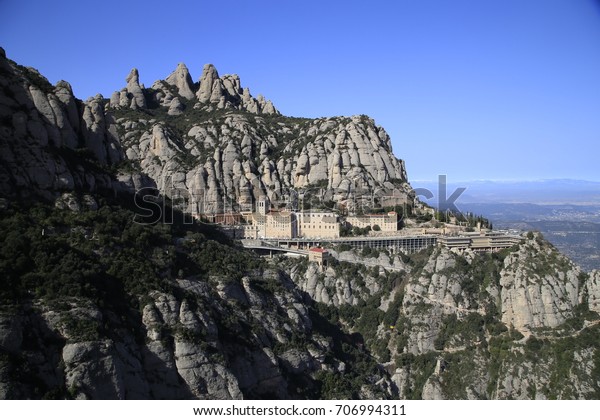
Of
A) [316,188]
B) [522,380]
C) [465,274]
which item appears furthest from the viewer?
[316,188]

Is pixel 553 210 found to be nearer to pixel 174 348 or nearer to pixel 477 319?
pixel 477 319

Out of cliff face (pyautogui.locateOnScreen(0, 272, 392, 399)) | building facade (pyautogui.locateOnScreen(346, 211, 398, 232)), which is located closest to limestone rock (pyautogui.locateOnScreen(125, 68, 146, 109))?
building facade (pyautogui.locateOnScreen(346, 211, 398, 232))

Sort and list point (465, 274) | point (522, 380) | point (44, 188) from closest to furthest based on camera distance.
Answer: point (44, 188) < point (522, 380) < point (465, 274)

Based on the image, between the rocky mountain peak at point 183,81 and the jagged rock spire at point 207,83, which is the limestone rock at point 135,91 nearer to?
the rocky mountain peak at point 183,81

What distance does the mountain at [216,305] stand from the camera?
104 ft

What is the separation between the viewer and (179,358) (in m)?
34.9

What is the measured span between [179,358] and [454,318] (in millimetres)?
30297

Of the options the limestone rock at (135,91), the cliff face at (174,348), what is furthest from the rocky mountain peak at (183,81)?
the cliff face at (174,348)

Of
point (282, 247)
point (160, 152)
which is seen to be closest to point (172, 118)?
point (160, 152)

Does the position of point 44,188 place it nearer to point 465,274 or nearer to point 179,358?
point 179,358

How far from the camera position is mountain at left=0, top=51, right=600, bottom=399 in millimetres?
31734

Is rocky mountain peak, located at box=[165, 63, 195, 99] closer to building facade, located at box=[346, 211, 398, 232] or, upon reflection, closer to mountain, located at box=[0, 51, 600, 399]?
building facade, located at box=[346, 211, 398, 232]

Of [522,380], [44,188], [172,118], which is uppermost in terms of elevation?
[172,118]

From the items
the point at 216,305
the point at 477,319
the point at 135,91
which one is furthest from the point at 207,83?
the point at 216,305
